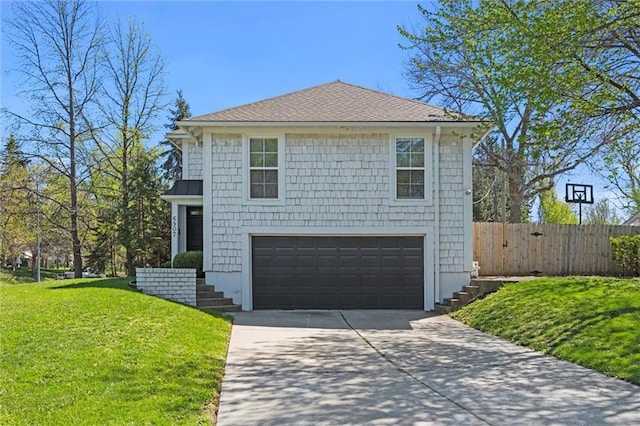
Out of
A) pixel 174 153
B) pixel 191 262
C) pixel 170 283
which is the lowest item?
pixel 170 283

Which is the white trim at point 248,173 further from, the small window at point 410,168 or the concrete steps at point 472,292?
the concrete steps at point 472,292

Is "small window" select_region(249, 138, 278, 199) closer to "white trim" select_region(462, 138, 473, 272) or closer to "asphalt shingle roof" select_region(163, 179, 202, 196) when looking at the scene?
"asphalt shingle roof" select_region(163, 179, 202, 196)

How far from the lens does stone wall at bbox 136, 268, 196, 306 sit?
42.3 ft

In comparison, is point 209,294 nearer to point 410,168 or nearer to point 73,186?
point 410,168

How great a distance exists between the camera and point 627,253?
15812 mm

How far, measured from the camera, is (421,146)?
14164 millimetres

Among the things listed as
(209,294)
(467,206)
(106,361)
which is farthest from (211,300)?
(106,361)

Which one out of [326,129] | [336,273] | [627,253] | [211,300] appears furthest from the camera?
[627,253]

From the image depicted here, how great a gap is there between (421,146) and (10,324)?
Answer: 999 cm

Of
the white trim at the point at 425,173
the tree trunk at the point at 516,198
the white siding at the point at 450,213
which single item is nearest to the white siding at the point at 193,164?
the white trim at the point at 425,173

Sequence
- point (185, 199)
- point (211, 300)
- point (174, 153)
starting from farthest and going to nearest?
1. point (174, 153)
2. point (185, 199)
3. point (211, 300)

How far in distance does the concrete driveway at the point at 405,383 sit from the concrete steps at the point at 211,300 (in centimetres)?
314

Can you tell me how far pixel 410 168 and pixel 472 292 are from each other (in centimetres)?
348

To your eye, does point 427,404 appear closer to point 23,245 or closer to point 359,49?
point 359,49
